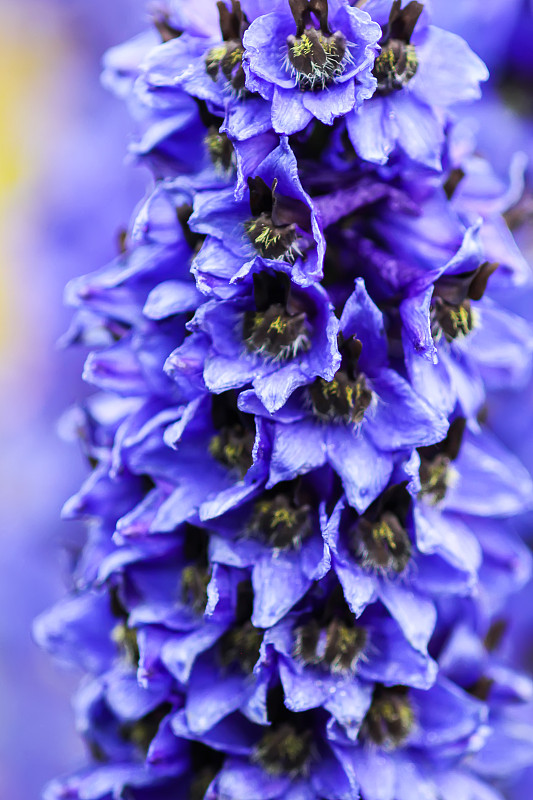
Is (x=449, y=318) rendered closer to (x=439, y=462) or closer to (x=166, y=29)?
(x=439, y=462)

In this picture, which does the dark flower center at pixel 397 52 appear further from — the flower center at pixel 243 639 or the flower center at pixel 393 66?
the flower center at pixel 243 639

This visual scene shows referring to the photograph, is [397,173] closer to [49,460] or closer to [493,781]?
[493,781]

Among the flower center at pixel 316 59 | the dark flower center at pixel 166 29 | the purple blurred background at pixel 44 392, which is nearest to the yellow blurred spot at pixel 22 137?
the purple blurred background at pixel 44 392

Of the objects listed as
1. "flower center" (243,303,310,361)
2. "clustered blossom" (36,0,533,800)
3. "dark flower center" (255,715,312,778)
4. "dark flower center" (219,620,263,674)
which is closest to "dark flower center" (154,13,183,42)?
"clustered blossom" (36,0,533,800)

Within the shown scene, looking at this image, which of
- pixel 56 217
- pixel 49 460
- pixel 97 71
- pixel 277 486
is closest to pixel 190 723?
pixel 277 486

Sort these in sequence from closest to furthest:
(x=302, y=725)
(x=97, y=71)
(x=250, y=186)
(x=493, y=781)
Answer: (x=250, y=186), (x=302, y=725), (x=493, y=781), (x=97, y=71)

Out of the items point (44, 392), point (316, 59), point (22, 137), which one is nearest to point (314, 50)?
point (316, 59)
